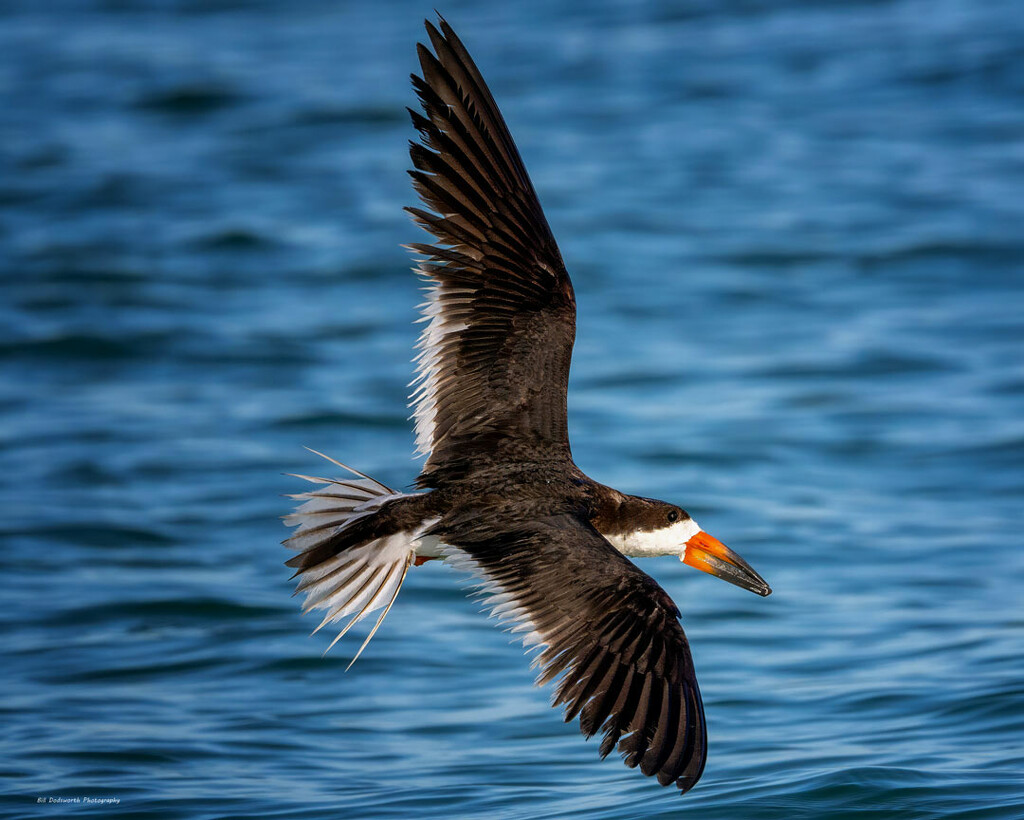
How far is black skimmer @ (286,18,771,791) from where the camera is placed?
4.53 meters

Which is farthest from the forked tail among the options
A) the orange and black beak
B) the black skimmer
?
the orange and black beak

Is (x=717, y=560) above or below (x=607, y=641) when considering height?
above

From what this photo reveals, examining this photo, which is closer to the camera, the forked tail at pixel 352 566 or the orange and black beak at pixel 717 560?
the forked tail at pixel 352 566

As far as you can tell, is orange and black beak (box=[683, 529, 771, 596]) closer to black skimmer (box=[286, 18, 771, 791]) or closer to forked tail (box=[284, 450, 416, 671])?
black skimmer (box=[286, 18, 771, 791])

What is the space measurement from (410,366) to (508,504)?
659 cm

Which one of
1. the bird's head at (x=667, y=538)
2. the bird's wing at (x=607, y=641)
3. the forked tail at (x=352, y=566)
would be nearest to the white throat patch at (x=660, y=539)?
the bird's head at (x=667, y=538)

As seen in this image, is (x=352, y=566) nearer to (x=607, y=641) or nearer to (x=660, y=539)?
(x=607, y=641)

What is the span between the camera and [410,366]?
11609 millimetres

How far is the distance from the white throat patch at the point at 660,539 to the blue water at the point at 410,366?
965mm

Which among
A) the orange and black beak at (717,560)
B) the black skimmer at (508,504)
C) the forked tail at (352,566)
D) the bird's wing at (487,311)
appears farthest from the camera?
the orange and black beak at (717,560)

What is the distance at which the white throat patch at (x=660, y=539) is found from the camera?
550 cm

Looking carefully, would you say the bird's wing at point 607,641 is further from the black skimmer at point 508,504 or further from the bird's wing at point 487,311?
the bird's wing at point 487,311

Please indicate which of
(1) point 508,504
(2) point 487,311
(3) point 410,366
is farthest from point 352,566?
(3) point 410,366

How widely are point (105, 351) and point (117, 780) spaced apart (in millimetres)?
6798
